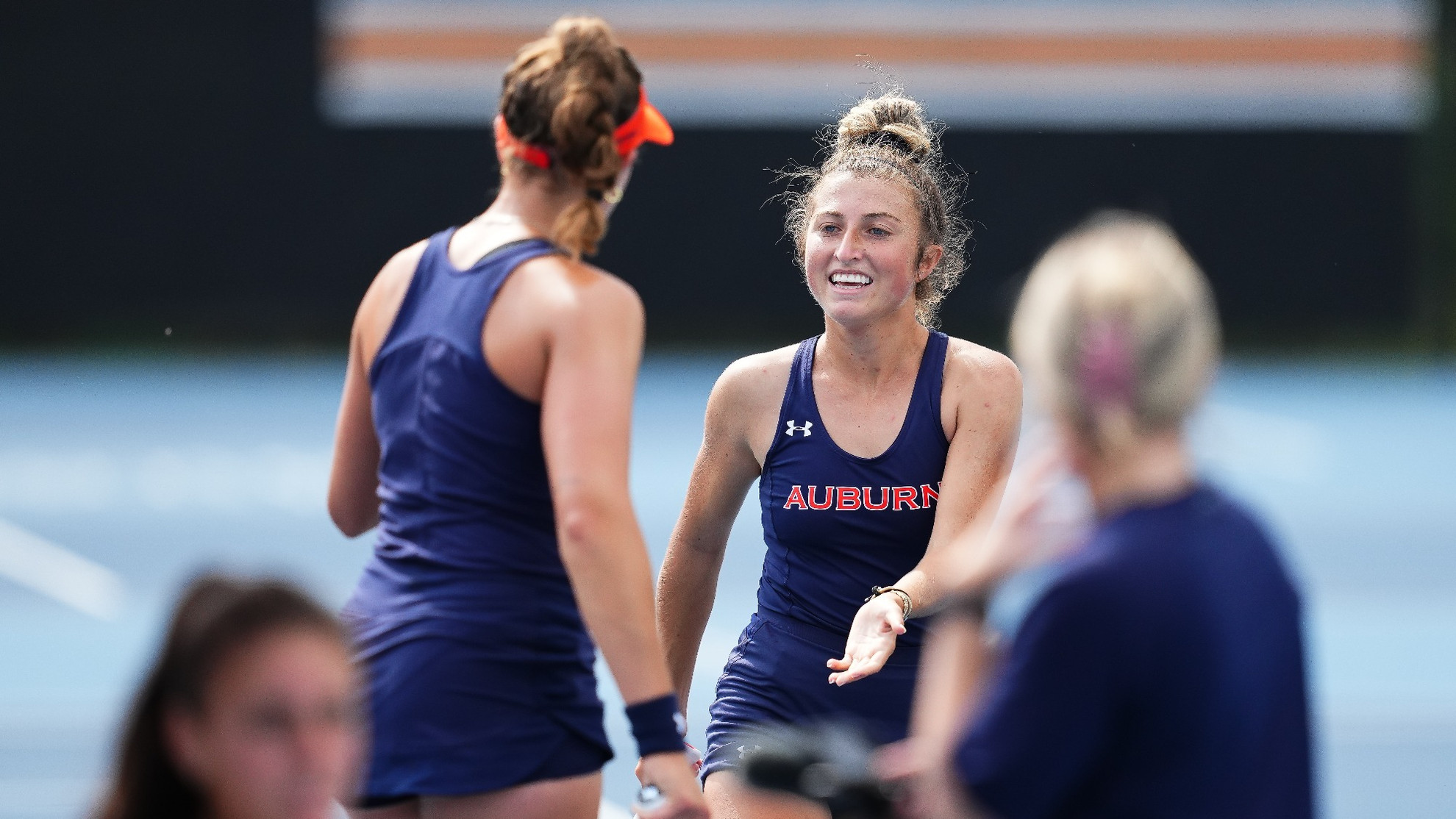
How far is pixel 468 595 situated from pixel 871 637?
872 mm

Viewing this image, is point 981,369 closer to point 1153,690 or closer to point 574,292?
point 574,292

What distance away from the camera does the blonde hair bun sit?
3.85m

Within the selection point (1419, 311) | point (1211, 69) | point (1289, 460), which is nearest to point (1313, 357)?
point (1419, 311)

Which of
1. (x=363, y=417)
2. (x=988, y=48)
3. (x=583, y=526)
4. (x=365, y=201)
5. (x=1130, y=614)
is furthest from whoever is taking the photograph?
(x=988, y=48)

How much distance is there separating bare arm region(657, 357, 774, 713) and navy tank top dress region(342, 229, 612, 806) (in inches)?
42.8

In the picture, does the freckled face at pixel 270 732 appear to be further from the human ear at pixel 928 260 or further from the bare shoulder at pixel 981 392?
the human ear at pixel 928 260

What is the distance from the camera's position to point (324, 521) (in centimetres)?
1141

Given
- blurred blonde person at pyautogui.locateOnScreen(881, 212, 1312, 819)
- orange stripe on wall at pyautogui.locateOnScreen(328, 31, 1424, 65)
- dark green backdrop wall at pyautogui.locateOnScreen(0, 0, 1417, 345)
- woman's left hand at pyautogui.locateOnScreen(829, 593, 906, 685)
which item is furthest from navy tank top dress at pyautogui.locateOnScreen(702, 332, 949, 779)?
orange stripe on wall at pyautogui.locateOnScreen(328, 31, 1424, 65)

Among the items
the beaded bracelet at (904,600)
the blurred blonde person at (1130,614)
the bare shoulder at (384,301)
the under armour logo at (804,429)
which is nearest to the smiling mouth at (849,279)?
the under armour logo at (804,429)

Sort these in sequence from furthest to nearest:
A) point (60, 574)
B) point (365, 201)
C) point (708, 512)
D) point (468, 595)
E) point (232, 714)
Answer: point (365, 201), point (60, 574), point (708, 512), point (468, 595), point (232, 714)

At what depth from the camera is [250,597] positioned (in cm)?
171

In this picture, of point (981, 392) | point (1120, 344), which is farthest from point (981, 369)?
point (1120, 344)

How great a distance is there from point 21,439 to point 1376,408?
39.5 feet

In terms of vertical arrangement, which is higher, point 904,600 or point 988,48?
point 988,48
